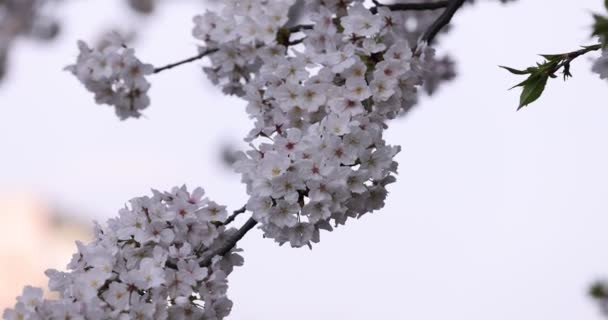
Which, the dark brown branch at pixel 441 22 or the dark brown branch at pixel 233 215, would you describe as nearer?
the dark brown branch at pixel 233 215

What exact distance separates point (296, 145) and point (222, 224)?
0.50 metres

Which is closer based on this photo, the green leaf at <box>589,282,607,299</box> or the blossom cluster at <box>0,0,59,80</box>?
the green leaf at <box>589,282,607,299</box>

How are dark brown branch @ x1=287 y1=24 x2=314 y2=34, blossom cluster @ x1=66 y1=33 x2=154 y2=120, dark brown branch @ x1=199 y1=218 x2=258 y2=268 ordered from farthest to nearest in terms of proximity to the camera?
blossom cluster @ x1=66 y1=33 x2=154 y2=120
dark brown branch @ x1=287 y1=24 x2=314 y2=34
dark brown branch @ x1=199 y1=218 x2=258 y2=268

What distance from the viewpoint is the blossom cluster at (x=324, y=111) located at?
3.11 m

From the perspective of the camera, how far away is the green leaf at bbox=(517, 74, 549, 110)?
9.77ft

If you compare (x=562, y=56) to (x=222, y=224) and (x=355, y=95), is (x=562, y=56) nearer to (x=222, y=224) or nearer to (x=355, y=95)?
(x=355, y=95)

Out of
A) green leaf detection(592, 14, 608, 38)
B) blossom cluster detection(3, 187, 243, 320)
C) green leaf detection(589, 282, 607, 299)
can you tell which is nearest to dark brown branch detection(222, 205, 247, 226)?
blossom cluster detection(3, 187, 243, 320)

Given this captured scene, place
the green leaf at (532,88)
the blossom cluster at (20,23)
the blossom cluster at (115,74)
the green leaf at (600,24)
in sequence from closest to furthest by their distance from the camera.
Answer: the green leaf at (600,24), the green leaf at (532,88), the blossom cluster at (115,74), the blossom cluster at (20,23)

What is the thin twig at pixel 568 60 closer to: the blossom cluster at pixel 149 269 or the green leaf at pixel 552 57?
the green leaf at pixel 552 57

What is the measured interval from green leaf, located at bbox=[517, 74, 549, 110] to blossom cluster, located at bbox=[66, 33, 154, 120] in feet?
6.83

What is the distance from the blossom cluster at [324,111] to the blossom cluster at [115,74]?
63 cm

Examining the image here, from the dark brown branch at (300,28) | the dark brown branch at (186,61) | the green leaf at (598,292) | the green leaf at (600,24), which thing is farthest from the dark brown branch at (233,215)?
the green leaf at (598,292)

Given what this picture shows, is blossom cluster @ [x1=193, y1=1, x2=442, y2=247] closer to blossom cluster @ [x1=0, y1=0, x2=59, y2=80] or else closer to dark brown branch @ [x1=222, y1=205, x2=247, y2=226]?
dark brown branch @ [x1=222, y1=205, x2=247, y2=226]

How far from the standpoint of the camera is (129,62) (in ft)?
14.2
